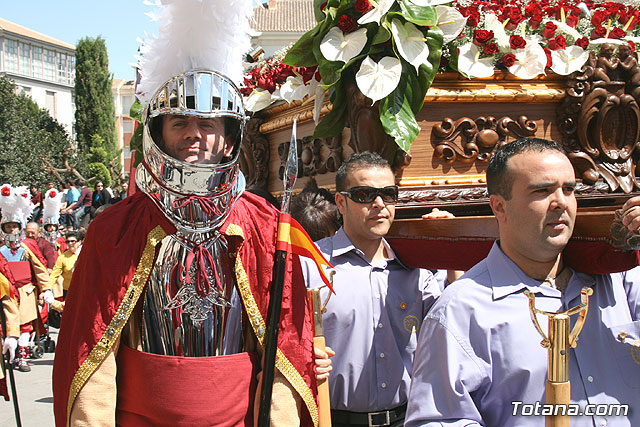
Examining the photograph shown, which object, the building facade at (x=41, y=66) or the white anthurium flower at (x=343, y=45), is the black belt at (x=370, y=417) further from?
the building facade at (x=41, y=66)

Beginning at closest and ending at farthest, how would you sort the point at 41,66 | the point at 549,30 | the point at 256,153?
the point at 549,30
the point at 256,153
the point at 41,66

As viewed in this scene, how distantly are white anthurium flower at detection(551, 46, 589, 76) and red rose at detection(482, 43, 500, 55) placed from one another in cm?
27

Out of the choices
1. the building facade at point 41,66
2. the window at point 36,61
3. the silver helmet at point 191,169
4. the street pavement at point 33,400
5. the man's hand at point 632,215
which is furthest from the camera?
the window at point 36,61

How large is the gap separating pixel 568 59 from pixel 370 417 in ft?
5.86

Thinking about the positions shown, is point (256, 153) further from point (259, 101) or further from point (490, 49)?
point (490, 49)

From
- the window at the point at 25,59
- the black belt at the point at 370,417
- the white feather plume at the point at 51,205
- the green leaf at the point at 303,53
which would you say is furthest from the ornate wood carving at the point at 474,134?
the window at the point at 25,59

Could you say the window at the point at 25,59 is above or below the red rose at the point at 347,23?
above

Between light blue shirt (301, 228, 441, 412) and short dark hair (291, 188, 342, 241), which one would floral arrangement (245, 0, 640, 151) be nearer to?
short dark hair (291, 188, 342, 241)

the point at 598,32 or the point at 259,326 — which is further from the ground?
the point at 598,32

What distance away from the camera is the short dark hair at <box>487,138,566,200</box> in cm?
210

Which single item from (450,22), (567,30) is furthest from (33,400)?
(567,30)

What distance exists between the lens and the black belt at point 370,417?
291 cm

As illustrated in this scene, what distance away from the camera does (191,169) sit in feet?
7.41

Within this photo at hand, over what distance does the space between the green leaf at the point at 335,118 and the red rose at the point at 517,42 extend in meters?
0.76
